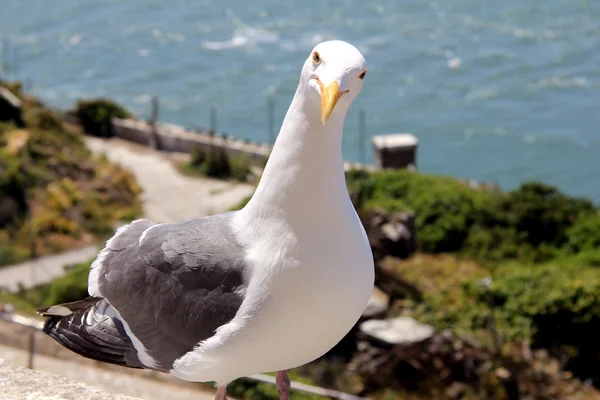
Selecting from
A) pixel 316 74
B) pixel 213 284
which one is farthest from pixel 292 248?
pixel 316 74

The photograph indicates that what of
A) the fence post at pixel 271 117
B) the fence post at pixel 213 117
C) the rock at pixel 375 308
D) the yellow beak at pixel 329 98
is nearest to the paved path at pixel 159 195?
the rock at pixel 375 308

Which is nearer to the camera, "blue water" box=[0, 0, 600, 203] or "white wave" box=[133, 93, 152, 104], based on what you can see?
"blue water" box=[0, 0, 600, 203]

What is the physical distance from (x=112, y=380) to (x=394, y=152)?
25.4 m

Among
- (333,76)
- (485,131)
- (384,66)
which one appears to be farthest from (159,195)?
(384,66)

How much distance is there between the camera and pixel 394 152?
3672cm

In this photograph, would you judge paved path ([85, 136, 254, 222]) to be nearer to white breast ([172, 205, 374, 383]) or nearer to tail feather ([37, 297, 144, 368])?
tail feather ([37, 297, 144, 368])

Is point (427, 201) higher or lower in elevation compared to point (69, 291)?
lower

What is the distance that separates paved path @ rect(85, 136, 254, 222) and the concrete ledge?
2523 centimetres

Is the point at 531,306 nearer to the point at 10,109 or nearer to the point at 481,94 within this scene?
the point at 10,109

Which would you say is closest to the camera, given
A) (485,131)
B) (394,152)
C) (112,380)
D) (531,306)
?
(112,380)

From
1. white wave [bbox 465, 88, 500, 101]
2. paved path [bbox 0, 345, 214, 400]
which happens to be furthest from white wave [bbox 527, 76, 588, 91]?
paved path [bbox 0, 345, 214, 400]

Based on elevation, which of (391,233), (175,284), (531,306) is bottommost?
(391,233)

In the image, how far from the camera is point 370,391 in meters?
16.3

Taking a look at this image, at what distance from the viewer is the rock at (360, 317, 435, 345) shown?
56.0 feet
